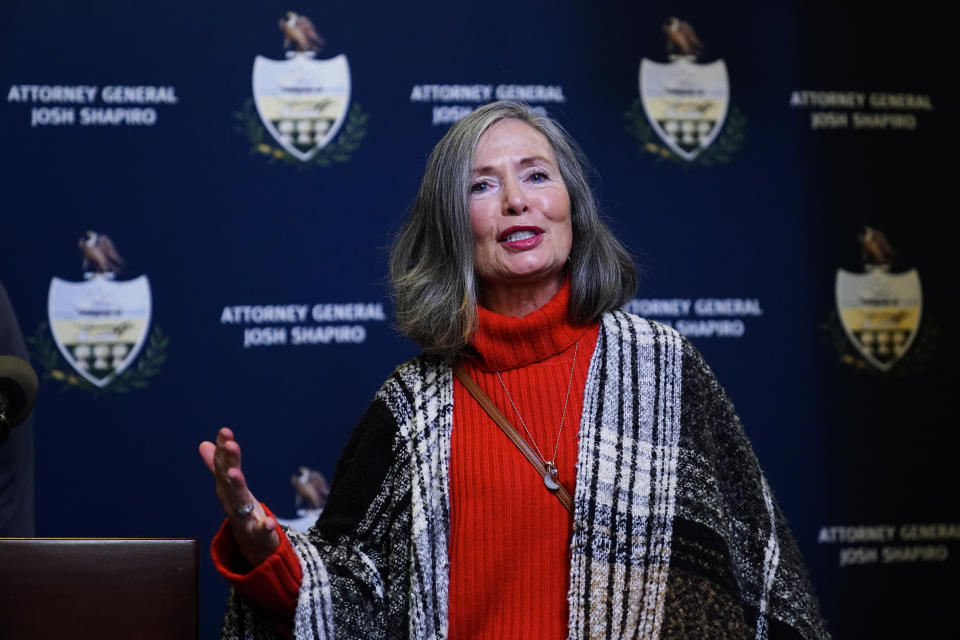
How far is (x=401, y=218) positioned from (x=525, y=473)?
6.04 ft

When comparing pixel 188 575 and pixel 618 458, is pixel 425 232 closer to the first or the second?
pixel 618 458

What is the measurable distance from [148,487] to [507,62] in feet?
6.26

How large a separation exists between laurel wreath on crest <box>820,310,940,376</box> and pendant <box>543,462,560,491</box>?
7.17ft

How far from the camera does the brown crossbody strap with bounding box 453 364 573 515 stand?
78.8 inches

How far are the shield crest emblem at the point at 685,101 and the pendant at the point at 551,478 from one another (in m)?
2.14

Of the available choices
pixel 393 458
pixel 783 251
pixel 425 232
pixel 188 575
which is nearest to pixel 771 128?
pixel 783 251

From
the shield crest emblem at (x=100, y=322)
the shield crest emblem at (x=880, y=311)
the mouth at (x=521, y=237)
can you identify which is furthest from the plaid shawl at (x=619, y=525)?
the shield crest emblem at (x=880, y=311)

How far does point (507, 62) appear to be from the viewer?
3.79m

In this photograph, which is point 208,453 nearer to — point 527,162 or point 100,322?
point 527,162

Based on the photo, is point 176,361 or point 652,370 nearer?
point 652,370

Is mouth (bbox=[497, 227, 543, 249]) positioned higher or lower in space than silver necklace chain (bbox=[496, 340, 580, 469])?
higher

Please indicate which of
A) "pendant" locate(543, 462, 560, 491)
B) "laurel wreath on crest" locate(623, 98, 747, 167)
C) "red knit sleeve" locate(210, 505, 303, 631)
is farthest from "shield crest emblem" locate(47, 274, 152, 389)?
"pendant" locate(543, 462, 560, 491)

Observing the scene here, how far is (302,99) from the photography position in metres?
3.73

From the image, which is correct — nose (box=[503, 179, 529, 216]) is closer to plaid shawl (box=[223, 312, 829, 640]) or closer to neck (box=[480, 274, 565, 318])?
neck (box=[480, 274, 565, 318])
